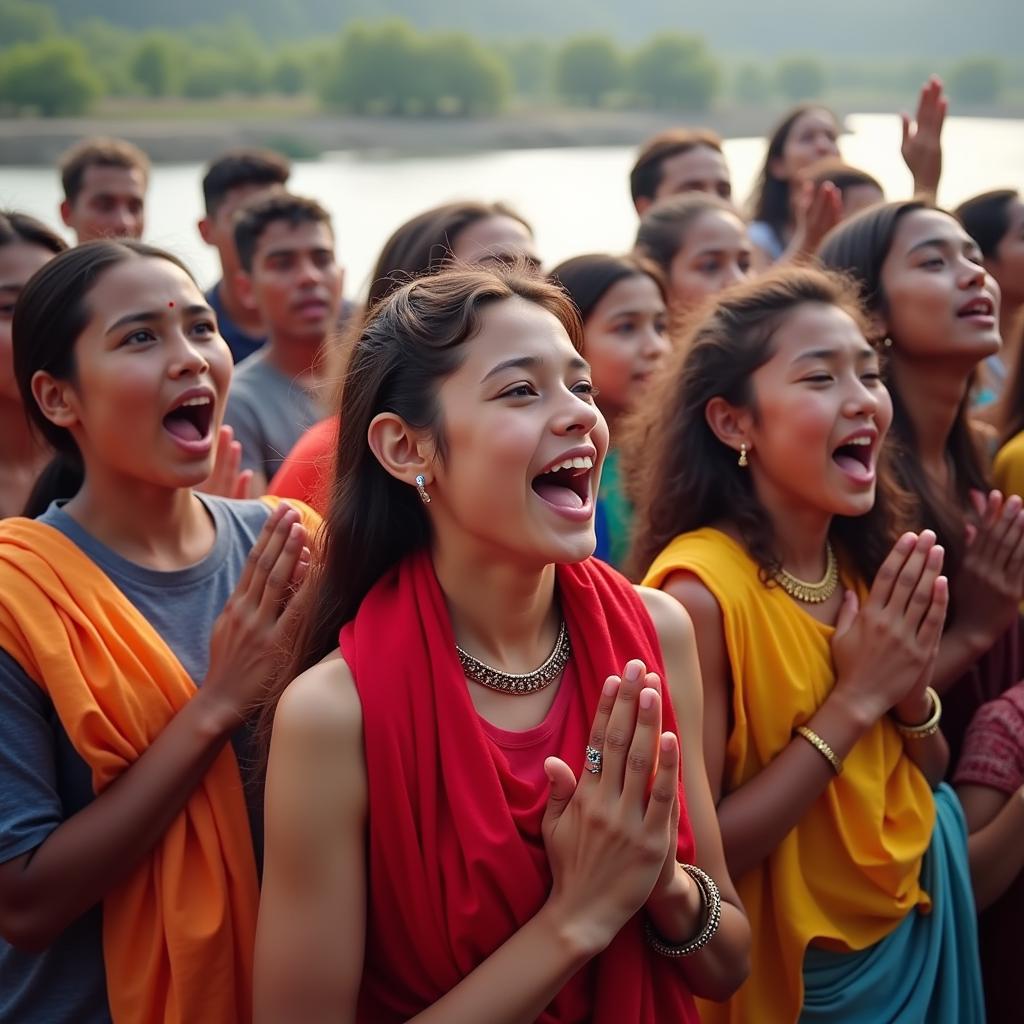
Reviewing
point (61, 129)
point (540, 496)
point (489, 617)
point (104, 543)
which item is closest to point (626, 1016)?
point (489, 617)

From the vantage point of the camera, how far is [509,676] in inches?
73.8

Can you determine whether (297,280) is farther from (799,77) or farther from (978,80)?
(799,77)

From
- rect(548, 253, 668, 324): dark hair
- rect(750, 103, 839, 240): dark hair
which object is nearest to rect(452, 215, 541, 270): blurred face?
rect(548, 253, 668, 324): dark hair

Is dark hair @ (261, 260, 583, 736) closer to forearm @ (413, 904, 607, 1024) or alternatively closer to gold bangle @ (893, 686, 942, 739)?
forearm @ (413, 904, 607, 1024)

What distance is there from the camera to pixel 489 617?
1906 millimetres

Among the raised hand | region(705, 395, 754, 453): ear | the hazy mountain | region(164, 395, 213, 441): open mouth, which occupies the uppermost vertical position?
the hazy mountain

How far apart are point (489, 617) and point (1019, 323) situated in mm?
2827

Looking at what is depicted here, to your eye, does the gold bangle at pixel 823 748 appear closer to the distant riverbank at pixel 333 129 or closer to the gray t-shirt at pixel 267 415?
the gray t-shirt at pixel 267 415

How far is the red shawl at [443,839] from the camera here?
170cm

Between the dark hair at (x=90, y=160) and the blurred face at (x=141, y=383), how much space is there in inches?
155

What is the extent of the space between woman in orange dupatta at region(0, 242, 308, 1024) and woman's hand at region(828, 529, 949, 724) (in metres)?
1.15

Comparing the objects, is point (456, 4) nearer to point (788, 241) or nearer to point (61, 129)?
point (61, 129)

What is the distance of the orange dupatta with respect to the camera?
1957 millimetres

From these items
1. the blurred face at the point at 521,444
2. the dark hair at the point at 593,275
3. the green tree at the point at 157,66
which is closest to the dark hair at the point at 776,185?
the dark hair at the point at 593,275
